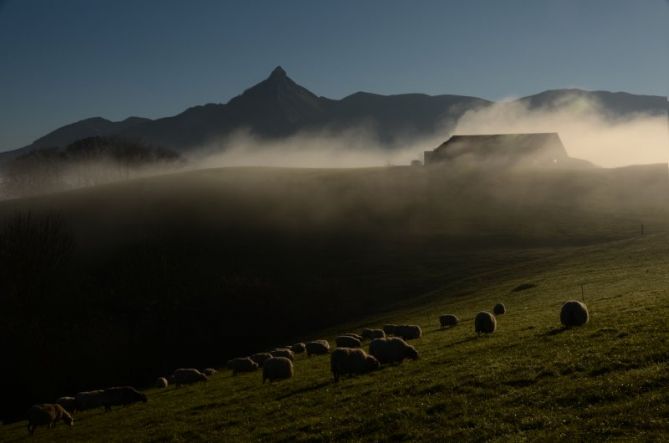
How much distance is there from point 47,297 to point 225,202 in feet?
190

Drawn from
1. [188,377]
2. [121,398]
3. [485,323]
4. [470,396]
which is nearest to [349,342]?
[485,323]

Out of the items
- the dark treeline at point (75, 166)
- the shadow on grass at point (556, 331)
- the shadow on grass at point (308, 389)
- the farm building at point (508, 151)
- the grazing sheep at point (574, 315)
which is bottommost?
the shadow on grass at point (308, 389)

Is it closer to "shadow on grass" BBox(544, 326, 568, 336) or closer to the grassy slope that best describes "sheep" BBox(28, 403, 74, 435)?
the grassy slope

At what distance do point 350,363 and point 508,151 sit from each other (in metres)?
136

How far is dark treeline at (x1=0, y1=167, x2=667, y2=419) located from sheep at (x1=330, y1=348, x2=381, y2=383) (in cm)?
3768

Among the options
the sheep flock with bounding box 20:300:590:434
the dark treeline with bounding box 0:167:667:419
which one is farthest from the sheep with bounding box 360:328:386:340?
the dark treeline with bounding box 0:167:667:419

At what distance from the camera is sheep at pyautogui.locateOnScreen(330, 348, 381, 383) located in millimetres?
23531

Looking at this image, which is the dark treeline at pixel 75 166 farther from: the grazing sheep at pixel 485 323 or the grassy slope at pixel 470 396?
Answer: the grazing sheep at pixel 485 323

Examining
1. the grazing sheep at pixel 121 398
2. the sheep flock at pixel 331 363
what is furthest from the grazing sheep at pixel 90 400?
the grazing sheep at pixel 121 398

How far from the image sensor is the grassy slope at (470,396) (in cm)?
1409

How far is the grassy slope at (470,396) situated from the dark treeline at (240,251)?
28.5m

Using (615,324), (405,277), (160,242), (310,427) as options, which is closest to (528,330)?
(615,324)

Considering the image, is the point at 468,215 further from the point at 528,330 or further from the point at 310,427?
the point at 310,427

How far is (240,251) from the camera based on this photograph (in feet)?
300
